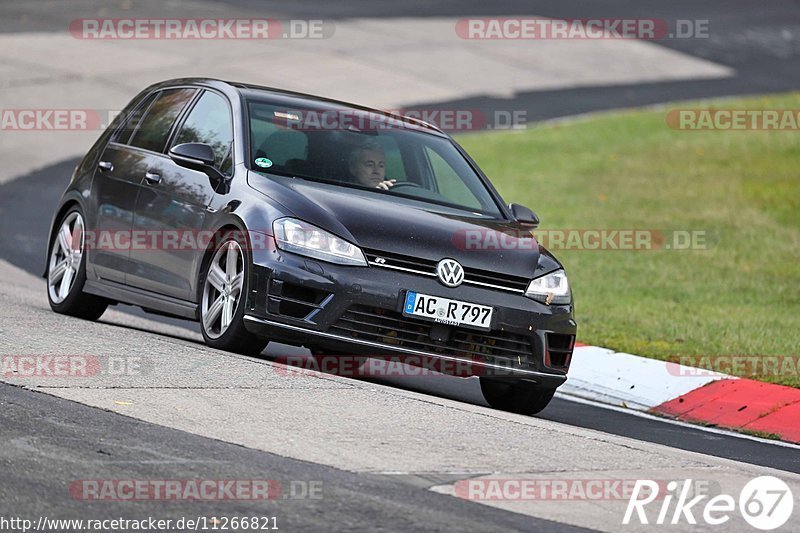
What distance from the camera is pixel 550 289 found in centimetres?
902

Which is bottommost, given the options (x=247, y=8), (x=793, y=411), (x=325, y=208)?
(x=793, y=411)

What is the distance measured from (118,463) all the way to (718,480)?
2659 millimetres

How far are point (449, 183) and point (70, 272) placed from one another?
2.73m

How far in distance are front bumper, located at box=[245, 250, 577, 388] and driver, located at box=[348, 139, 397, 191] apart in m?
1.11

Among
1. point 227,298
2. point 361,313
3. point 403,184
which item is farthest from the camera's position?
point 403,184

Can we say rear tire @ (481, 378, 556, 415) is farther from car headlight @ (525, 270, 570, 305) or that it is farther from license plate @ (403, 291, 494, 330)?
license plate @ (403, 291, 494, 330)

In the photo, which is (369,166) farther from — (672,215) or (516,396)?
(672,215)

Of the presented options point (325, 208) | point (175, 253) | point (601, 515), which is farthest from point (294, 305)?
point (601, 515)

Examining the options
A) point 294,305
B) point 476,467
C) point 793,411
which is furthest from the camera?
point 793,411

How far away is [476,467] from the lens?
6.62m

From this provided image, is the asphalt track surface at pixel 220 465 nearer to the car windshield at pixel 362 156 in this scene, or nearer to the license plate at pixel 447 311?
the license plate at pixel 447 311

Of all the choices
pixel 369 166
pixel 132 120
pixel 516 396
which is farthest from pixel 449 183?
pixel 132 120

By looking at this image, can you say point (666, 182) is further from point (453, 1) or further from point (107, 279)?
point (453, 1)

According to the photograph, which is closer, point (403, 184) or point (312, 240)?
point (312, 240)
